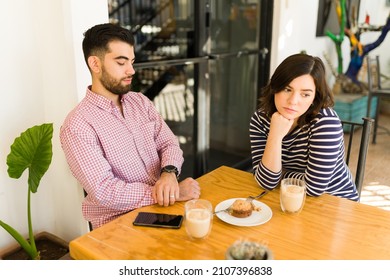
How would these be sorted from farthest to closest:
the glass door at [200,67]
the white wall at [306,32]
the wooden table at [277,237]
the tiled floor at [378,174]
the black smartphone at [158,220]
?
the white wall at [306,32] < the tiled floor at [378,174] < the glass door at [200,67] < the black smartphone at [158,220] < the wooden table at [277,237]

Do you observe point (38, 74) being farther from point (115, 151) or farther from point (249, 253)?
point (249, 253)

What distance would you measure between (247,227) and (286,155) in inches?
20.7

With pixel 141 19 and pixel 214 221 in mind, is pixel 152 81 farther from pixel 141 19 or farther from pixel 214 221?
pixel 214 221

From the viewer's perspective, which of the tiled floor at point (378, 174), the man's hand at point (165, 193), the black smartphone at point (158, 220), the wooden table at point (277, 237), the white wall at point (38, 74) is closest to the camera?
the wooden table at point (277, 237)

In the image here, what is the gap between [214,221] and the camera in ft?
4.00

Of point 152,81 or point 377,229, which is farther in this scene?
point 152,81

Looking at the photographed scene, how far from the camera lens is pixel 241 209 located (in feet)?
4.02

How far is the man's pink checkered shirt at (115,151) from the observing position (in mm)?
1385

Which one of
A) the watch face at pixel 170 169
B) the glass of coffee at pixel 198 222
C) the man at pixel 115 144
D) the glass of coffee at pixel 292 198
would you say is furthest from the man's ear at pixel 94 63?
the glass of coffee at pixel 292 198

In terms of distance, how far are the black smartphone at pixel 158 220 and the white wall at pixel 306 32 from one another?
2.57 m

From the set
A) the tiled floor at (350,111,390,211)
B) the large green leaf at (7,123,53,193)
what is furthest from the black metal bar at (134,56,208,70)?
the tiled floor at (350,111,390,211)

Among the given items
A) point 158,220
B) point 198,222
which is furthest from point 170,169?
point 198,222

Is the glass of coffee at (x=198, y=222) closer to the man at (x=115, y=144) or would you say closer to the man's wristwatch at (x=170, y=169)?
the man at (x=115, y=144)
